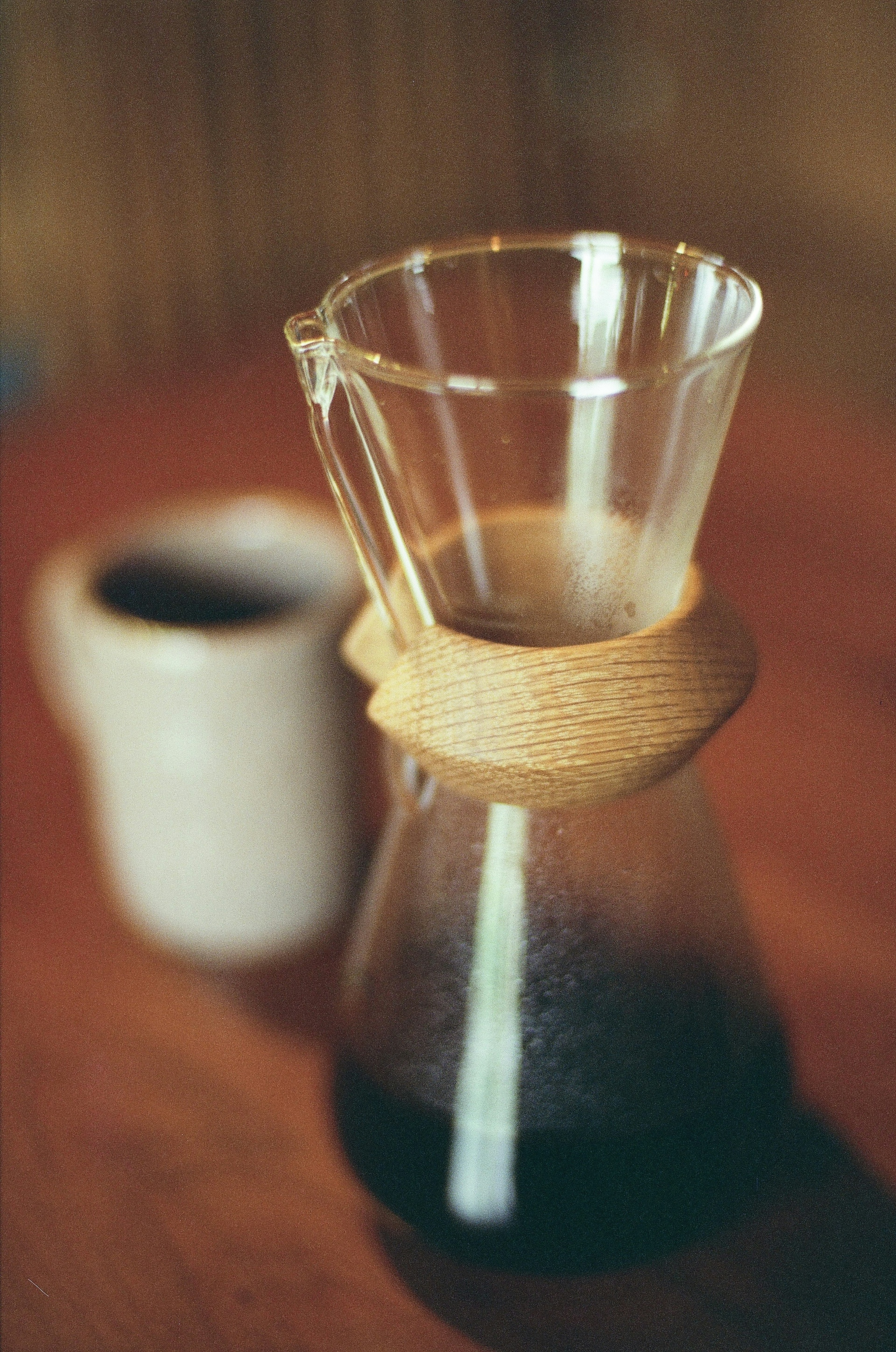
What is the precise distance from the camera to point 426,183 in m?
1.44

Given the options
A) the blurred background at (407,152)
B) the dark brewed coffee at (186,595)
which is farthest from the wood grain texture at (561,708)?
the blurred background at (407,152)

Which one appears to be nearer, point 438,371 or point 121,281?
point 438,371

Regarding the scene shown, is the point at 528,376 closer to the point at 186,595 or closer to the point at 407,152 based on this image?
the point at 186,595

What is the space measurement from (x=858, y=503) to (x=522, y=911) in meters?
0.29

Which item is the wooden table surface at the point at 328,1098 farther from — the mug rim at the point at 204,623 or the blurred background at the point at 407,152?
the blurred background at the point at 407,152

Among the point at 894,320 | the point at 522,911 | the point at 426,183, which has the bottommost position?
the point at 894,320

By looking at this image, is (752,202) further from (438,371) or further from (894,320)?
(438,371)

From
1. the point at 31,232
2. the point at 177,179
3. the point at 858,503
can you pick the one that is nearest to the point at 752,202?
the point at 177,179

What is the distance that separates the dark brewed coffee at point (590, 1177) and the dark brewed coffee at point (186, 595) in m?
0.14

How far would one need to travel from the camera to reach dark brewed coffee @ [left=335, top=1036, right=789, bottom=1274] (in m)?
0.22

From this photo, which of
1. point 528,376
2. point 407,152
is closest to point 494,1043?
point 528,376

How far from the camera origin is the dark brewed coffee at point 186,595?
32 centimetres

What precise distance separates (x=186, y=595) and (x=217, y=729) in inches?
1.9

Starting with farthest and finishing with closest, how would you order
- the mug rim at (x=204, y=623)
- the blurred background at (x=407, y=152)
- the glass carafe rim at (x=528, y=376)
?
the blurred background at (x=407, y=152), the mug rim at (x=204, y=623), the glass carafe rim at (x=528, y=376)
